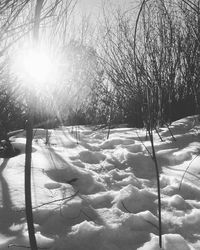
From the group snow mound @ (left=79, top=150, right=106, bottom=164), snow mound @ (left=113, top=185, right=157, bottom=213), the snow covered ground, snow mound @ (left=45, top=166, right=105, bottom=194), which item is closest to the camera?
the snow covered ground

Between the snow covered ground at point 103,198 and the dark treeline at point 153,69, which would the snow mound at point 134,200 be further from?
the dark treeline at point 153,69

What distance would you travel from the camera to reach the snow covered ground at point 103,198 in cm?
110

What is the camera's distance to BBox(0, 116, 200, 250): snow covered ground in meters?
1.10

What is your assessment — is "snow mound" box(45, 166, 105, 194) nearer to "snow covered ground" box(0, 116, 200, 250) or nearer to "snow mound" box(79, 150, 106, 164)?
"snow covered ground" box(0, 116, 200, 250)

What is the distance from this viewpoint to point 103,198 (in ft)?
4.80

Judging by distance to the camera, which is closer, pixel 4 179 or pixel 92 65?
pixel 4 179

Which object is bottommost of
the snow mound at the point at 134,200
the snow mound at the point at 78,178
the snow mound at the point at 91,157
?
the snow mound at the point at 134,200

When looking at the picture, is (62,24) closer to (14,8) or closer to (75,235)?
(14,8)

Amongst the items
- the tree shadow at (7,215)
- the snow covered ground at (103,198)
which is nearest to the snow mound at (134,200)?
the snow covered ground at (103,198)

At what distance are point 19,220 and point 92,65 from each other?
4.49 meters

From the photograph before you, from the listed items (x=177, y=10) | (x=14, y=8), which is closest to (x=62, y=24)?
(x=14, y=8)

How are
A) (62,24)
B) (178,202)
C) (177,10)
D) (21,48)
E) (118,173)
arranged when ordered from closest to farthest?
1. (178,202)
2. (118,173)
3. (62,24)
4. (21,48)
5. (177,10)

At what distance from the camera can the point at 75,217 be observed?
126 cm

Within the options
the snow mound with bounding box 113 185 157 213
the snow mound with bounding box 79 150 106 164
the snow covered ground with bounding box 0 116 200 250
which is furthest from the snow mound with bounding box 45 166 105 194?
the snow mound with bounding box 79 150 106 164
